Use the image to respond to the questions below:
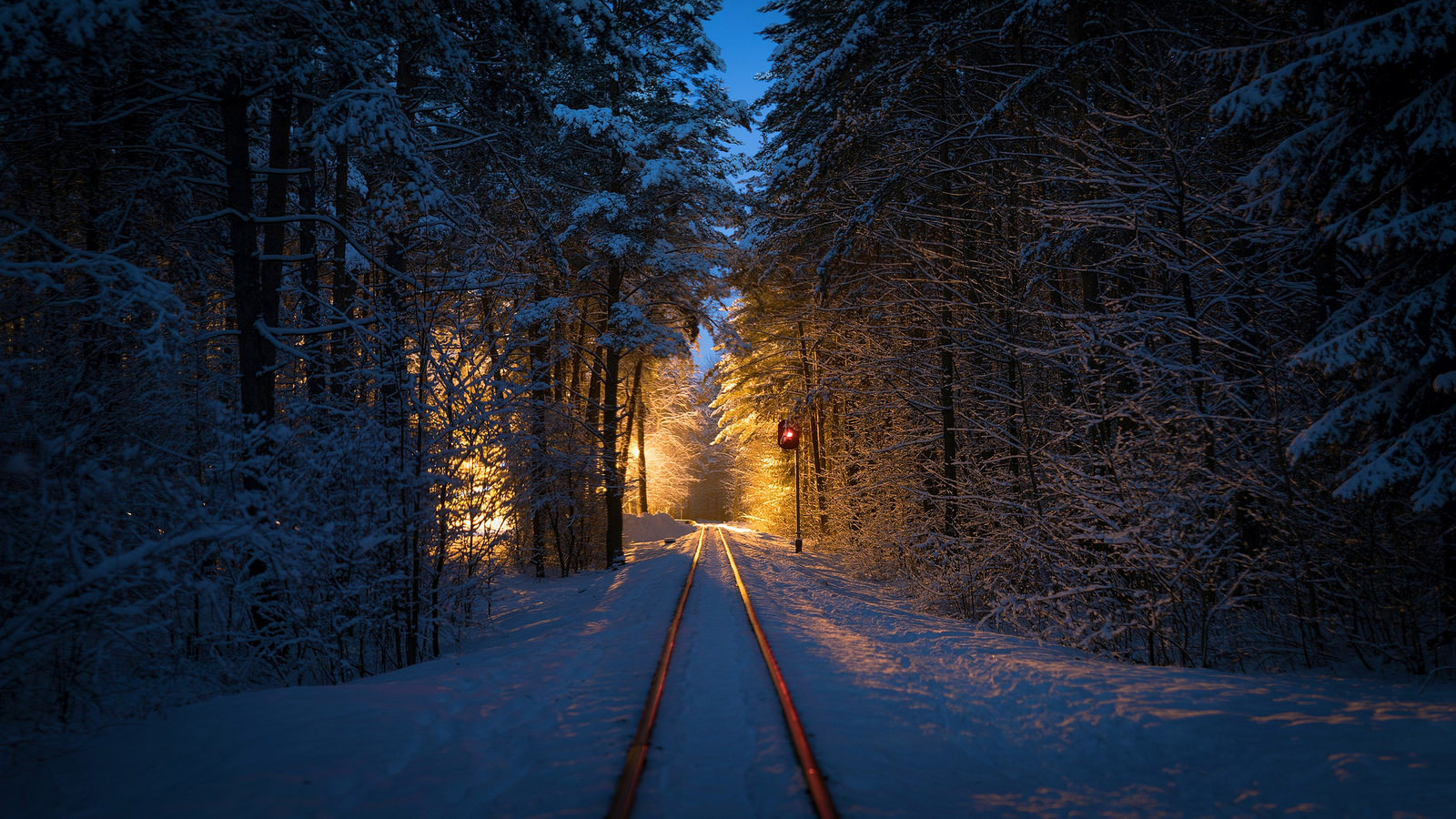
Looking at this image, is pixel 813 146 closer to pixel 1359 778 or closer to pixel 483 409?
pixel 483 409

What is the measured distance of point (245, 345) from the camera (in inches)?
316

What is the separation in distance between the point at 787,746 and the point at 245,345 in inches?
331

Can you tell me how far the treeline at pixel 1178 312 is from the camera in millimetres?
5145

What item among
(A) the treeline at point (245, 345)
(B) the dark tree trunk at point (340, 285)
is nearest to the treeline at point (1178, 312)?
(A) the treeline at point (245, 345)

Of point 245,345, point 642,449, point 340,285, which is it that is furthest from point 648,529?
point 245,345

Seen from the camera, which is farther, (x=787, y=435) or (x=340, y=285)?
(x=787, y=435)

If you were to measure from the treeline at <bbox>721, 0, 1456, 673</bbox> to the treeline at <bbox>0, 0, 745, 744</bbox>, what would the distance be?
21.7ft

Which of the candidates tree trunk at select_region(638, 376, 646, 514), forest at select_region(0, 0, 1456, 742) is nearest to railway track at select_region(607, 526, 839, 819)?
forest at select_region(0, 0, 1456, 742)

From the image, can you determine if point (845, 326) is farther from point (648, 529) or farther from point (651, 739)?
point (648, 529)

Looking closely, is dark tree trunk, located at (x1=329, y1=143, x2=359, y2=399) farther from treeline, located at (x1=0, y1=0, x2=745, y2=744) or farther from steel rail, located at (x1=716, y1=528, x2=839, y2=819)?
steel rail, located at (x1=716, y1=528, x2=839, y2=819)

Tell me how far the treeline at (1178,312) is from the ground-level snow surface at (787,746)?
1.38m

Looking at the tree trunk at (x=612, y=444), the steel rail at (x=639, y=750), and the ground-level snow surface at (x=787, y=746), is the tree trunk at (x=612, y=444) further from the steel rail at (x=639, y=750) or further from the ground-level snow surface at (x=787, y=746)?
the ground-level snow surface at (x=787, y=746)

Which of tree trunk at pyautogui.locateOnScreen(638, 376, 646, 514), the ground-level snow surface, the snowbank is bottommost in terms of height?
the snowbank

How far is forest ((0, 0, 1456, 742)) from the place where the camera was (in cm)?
496
